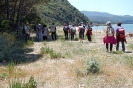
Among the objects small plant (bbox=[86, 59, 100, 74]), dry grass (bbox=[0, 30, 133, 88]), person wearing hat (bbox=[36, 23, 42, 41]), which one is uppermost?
person wearing hat (bbox=[36, 23, 42, 41])

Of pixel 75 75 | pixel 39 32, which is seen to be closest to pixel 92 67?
pixel 75 75

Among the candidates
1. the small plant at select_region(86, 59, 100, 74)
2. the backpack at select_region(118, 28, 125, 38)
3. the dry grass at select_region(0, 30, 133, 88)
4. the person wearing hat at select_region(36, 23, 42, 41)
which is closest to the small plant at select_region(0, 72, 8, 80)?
the dry grass at select_region(0, 30, 133, 88)

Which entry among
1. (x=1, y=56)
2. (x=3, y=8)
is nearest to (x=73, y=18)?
(x=3, y=8)

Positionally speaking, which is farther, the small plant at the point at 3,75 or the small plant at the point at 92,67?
the small plant at the point at 92,67

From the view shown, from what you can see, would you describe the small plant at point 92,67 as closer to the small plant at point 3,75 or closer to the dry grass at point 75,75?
the dry grass at point 75,75

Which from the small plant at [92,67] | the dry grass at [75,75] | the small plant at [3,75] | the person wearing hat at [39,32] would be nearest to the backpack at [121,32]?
the dry grass at [75,75]

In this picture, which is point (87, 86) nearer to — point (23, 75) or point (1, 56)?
point (23, 75)

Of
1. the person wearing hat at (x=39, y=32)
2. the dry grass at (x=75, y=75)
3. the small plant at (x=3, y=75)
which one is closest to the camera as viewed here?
the dry grass at (x=75, y=75)

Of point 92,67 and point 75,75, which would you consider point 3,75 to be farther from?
point 92,67

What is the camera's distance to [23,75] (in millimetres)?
7824

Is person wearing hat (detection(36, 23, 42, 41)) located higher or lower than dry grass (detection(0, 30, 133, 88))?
higher

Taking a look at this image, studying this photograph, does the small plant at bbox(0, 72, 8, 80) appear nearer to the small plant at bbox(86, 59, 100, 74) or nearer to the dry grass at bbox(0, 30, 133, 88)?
the dry grass at bbox(0, 30, 133, 88)

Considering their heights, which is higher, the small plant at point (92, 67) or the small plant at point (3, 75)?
the small plant at point (92, 67)

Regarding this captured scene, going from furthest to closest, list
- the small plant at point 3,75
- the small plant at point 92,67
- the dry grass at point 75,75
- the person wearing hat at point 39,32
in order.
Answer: the person wearing hat at point 39,32 < the small plant at point 92,67 < the small plant at point 3,75 < the dry grass at point 75,75
